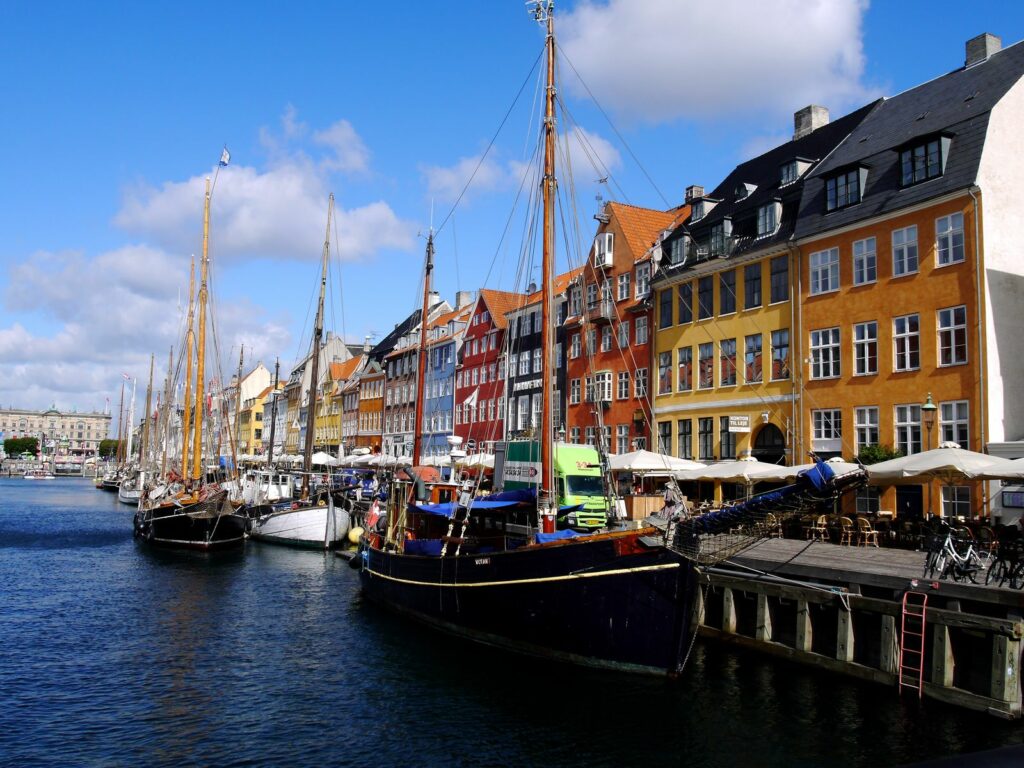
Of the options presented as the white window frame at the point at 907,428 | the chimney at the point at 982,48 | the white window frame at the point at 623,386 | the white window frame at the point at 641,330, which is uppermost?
the chimney at the point at 982,48

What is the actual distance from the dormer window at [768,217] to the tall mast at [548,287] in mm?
18185

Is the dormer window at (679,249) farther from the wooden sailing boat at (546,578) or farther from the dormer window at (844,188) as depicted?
the wooden sailing boat at (546,578)

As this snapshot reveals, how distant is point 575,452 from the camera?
33375 mm

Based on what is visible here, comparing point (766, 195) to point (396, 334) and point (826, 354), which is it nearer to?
point (826, 354)

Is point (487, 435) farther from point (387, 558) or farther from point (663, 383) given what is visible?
point (387, 558)

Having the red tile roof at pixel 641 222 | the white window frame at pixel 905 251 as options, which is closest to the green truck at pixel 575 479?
the white window frame at pixel 905 251

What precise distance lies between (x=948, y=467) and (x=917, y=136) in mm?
15486

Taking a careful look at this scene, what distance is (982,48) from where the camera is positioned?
37469 millimetres

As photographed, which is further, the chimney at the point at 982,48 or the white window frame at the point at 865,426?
the chimney at the point at 982,48

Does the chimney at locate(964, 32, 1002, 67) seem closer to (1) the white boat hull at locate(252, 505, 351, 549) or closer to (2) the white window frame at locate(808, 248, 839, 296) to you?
(2) the white window frame at locate(808, 248, 839, 296)

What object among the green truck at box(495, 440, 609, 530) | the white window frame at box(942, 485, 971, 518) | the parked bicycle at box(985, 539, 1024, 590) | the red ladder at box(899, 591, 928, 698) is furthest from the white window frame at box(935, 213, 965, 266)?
the red ladder at box(899, 591, 928, 698)

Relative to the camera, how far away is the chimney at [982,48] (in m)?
37.3

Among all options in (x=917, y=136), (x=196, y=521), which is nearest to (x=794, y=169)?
(x=917, y=136)

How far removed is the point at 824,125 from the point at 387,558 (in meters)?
32.6
